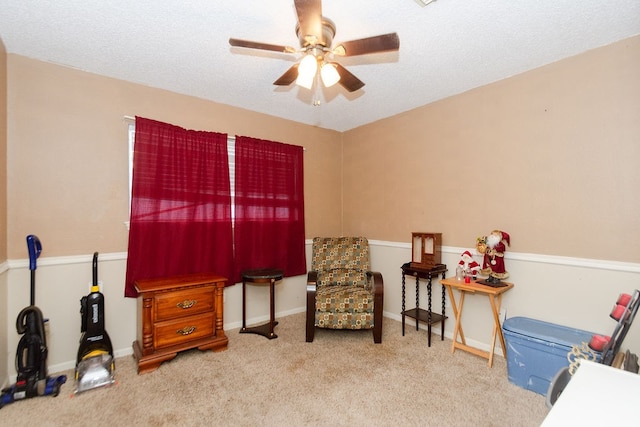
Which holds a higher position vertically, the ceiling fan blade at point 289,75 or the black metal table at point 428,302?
the ceiling fan blade at point 289,75

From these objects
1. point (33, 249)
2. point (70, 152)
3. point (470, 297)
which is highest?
point (70, 152)

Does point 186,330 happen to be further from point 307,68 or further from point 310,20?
point 310,20

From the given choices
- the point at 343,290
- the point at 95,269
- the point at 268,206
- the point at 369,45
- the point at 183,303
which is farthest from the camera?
the point at 268,206

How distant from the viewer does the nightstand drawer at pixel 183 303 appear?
2.52 metres

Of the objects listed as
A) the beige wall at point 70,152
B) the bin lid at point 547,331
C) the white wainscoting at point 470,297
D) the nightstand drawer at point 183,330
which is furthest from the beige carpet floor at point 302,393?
the beige wall at point 70,152

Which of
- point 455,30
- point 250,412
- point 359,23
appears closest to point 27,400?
point 250,412

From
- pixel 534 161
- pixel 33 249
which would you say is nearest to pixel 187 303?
pixel 33 249

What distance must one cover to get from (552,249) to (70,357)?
414 centimetres

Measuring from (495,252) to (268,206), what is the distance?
2.41 metres

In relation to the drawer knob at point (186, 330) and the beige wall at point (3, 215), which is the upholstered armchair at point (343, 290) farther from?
the beige wall at point (3, 215)

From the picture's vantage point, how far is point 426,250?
3168 mm

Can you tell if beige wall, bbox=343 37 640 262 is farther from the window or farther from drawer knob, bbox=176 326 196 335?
drawer knob, bbox=176 326 196 335

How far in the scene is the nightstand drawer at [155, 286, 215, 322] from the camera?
252 centimetres

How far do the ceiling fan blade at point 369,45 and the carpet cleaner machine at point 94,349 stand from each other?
101 inches
